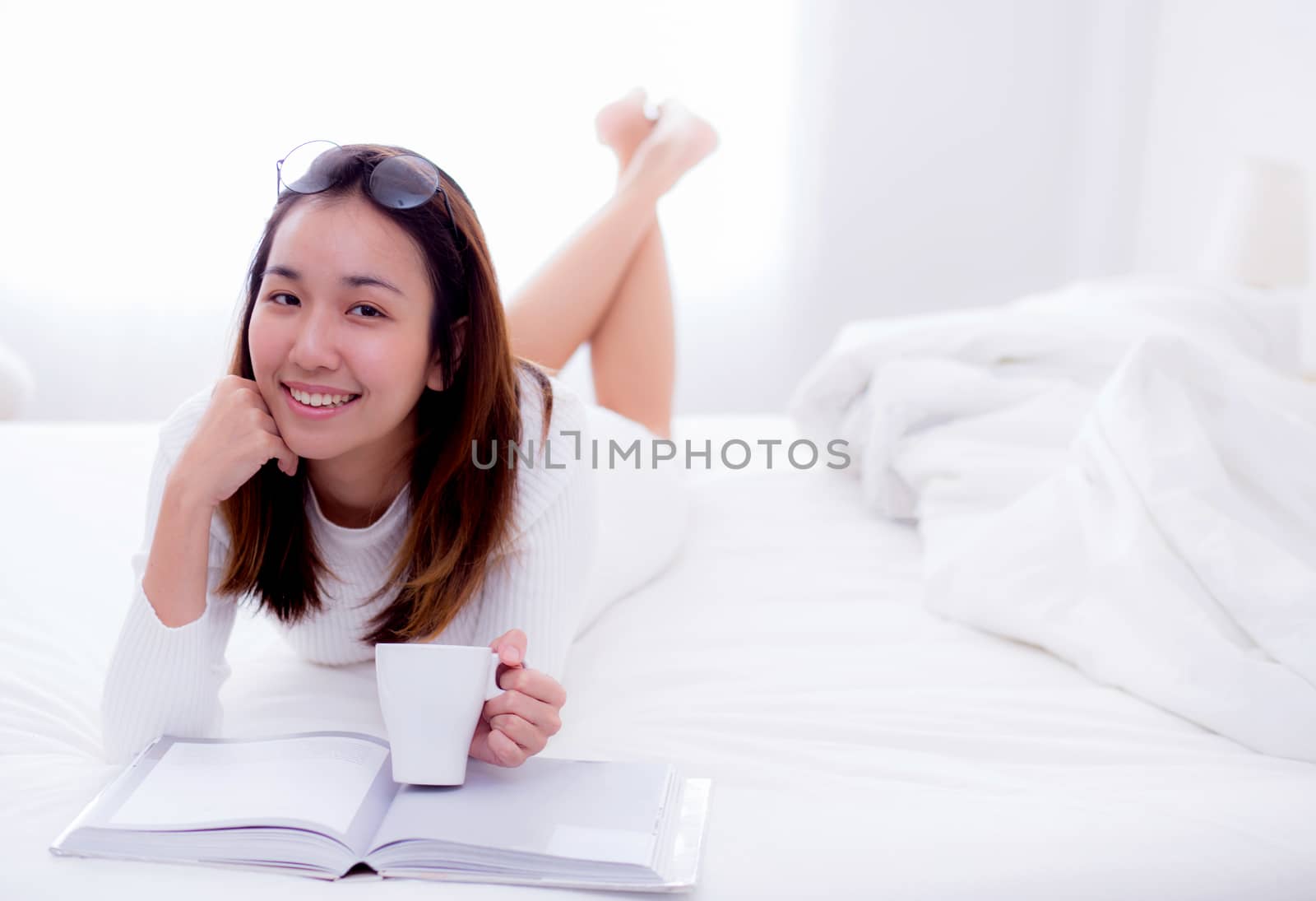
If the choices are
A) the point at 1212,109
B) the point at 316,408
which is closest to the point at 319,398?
the point at 316,408

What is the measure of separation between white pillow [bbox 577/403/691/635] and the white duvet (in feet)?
1.13

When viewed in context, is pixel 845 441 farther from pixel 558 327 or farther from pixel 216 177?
pixel 216 177

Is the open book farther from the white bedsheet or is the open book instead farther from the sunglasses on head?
the sunglasses on head

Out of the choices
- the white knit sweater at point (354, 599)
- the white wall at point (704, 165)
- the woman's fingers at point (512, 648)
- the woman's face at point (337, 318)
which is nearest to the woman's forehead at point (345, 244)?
the woman's face at point (337, 318)

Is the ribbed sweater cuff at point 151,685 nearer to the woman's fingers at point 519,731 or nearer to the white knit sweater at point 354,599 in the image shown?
the white knit sweater at point 354,599

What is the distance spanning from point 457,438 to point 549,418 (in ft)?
0.36

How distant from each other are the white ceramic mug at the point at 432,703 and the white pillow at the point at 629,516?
439 millimetres

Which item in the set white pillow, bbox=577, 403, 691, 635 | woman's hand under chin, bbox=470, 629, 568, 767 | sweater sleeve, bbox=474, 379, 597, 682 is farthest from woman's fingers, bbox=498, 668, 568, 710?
white pillow, bbox=577, 403, 691, 635

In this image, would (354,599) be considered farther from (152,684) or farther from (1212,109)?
(1212,109)

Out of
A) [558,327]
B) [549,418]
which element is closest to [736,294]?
[558,327]

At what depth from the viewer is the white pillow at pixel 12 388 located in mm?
2352

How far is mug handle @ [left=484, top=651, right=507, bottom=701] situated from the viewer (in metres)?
0.91

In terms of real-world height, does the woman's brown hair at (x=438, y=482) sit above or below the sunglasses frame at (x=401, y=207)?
below

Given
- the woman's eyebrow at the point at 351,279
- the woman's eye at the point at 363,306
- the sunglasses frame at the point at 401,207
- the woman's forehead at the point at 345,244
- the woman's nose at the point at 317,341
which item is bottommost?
the woman's nose at the point at 317,341
